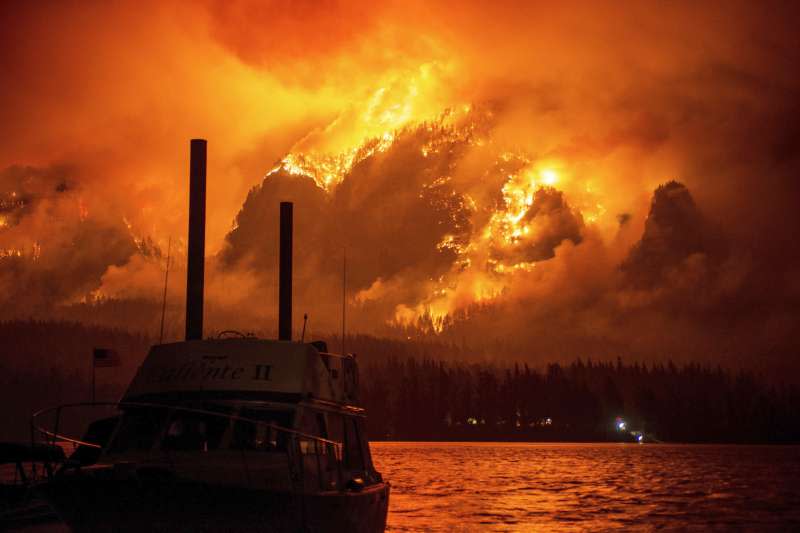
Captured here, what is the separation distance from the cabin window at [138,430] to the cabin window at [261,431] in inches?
68.4

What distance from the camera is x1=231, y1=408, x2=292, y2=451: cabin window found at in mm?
20062

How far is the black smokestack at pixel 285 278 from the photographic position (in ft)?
130

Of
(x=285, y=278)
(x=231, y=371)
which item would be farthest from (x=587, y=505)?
(x=231, y=371)

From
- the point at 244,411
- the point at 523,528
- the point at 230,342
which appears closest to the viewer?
the point at 244,411

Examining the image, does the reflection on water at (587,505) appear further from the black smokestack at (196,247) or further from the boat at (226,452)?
the boat at (226,452)

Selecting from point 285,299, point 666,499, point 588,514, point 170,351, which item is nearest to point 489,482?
point 666,499

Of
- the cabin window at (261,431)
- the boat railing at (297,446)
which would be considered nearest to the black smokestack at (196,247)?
the boat railing at (297,446)

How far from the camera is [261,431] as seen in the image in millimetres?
20391

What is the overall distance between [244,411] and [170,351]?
9.06 feet

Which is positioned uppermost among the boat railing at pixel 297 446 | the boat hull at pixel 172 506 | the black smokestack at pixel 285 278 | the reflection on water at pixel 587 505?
the black smokestack at pixel 285 278

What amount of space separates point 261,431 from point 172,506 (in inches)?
124

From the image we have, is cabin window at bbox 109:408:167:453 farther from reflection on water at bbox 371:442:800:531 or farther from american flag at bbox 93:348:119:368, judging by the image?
reflection on water at bbox 371:442:800:531

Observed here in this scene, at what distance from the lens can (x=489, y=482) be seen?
87.9 metres

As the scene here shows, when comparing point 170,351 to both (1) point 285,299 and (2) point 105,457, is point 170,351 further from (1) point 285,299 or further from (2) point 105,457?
(1) point 285,299
